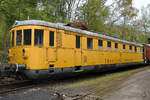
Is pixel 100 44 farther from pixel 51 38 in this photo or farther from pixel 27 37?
pixel 27 37

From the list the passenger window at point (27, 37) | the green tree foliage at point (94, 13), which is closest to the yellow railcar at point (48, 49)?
the passenger window at point (27, 37)

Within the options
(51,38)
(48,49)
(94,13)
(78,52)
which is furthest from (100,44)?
(94,13)

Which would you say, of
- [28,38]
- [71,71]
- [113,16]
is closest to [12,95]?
[28,38]

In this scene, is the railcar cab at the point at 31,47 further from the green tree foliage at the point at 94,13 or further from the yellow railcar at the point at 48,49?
the green tree foliage at the point at 94,13

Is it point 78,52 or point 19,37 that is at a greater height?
point 19,37

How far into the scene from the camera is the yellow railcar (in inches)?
281

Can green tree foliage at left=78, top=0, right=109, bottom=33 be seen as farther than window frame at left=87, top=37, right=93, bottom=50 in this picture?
Yes

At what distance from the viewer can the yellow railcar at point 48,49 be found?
7125 mm

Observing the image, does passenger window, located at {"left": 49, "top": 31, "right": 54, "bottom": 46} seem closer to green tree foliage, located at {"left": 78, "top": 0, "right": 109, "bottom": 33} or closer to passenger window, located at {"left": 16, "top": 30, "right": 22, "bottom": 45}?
passenger window, located at {"left": 16, "top": 30, "right": 22, "bottom": 45}

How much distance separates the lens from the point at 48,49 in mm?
7566

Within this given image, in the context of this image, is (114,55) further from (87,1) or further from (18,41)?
(87,1)

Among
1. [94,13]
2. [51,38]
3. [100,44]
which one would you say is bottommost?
[100,44]

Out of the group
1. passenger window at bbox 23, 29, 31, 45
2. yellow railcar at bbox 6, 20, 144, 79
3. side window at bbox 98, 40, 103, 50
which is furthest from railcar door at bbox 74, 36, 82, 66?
passenger window at bbox 23, 29, 31, 45

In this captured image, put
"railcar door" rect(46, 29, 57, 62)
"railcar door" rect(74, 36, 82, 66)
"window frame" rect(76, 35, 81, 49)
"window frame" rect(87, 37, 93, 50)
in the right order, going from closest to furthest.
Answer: "railcar door" rect(46, 29, 57, 62) < "railcar door" rect(74, 36, 82, 66) < "window frame" rect(76, 35, 81, 49) < "window frame" rect(87, 37, 93, 50)
